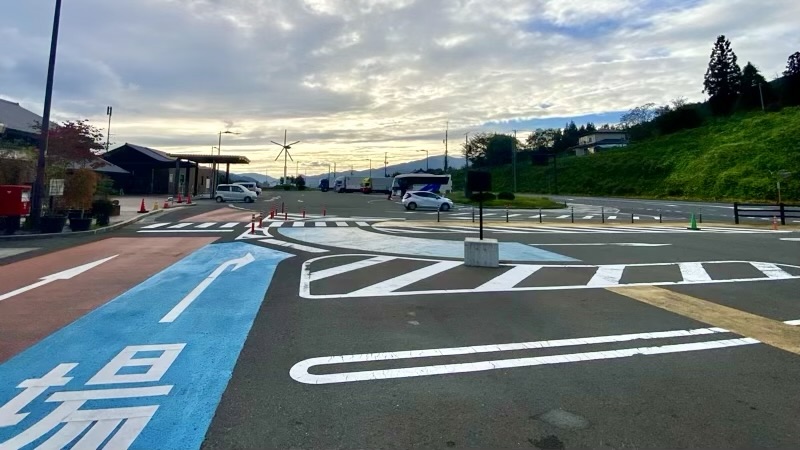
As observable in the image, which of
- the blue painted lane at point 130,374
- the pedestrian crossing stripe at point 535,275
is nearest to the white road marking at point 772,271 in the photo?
the pedestrian crossing stripe at point 535,275

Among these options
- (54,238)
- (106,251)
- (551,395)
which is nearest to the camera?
(551,395)

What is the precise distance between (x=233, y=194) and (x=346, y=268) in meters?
38.4

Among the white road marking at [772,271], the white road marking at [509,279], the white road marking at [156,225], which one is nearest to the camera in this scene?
the white road marking at [509,279]

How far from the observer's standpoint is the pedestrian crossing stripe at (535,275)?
325 inches

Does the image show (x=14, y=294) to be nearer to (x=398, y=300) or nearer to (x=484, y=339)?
(x=398, y=300)

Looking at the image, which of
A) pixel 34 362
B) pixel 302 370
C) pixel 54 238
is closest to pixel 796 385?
pixel 302 370

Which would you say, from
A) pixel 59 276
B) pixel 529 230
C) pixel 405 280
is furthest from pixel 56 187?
pixel 529 230

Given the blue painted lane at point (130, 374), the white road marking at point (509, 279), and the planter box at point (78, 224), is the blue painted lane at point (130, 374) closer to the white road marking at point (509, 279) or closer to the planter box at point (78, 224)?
the white road marking at point (509, 279)

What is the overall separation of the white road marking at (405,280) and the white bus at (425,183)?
141 ft

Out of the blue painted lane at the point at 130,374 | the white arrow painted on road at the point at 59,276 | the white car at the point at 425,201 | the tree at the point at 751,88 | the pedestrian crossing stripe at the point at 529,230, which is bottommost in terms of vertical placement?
the blue painted lane at the point at 130,374

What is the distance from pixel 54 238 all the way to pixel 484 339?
16831 mm

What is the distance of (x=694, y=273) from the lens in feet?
33.4

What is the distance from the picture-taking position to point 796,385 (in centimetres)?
411

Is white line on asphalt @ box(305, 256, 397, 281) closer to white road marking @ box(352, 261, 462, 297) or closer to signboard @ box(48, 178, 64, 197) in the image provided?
white road marking @ box(352, 261, 462, 297)
